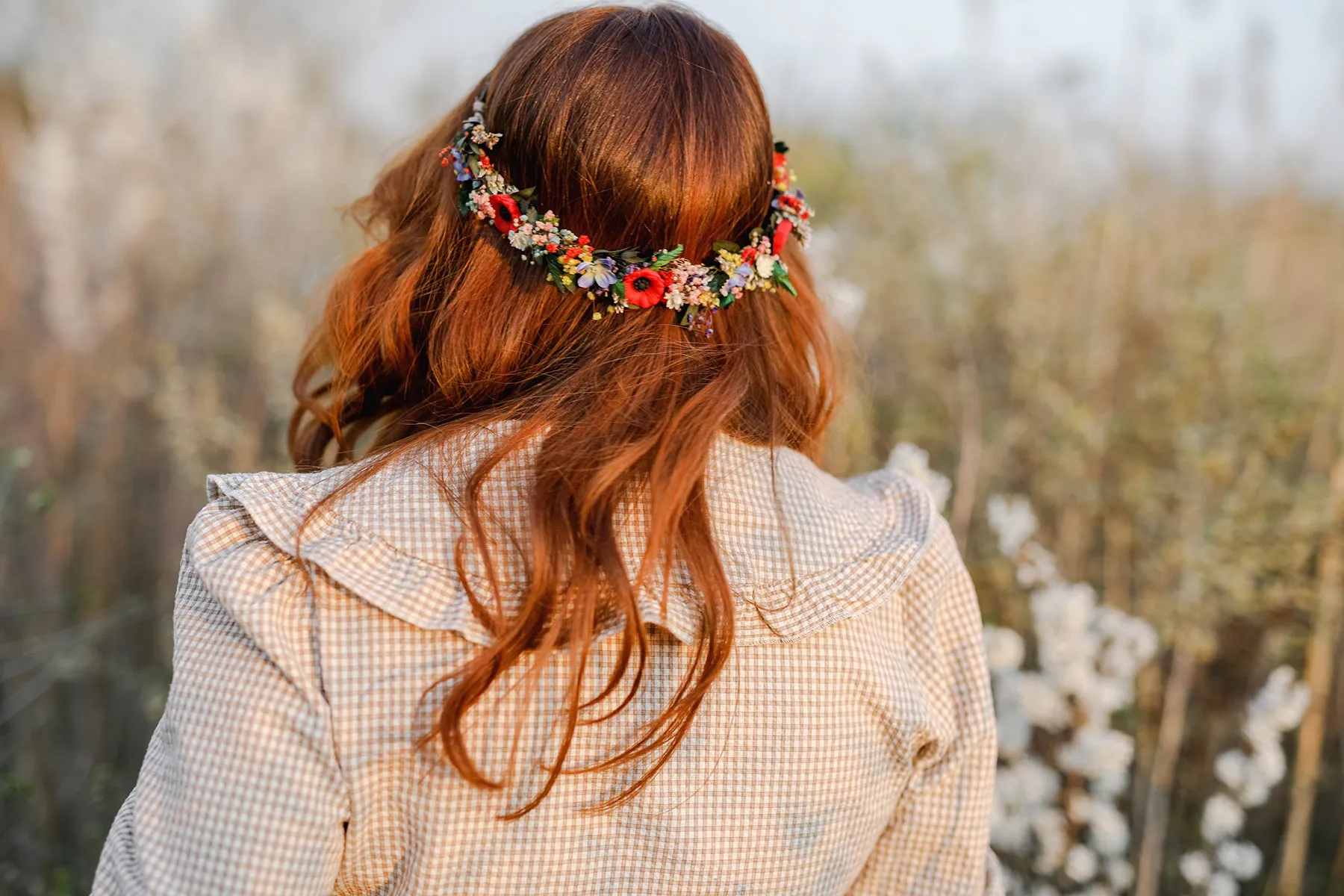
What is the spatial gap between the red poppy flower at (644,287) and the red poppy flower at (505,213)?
13 cm

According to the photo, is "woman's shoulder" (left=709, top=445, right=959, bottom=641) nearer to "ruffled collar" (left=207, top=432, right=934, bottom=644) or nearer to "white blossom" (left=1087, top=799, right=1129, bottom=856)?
"ruffled collar" (left=207, top=432, right=934, bottom=644)

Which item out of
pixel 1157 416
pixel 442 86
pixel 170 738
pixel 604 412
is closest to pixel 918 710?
pixel 604 412

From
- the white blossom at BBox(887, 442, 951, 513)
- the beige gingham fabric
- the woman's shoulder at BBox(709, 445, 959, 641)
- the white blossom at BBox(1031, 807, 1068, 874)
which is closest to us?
the beige gingham fabric

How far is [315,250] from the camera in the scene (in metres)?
3.40

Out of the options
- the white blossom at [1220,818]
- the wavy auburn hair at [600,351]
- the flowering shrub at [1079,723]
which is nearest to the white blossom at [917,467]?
the flowering shrub at [1079,723]

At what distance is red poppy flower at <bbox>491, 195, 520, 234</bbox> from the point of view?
0.96 meters

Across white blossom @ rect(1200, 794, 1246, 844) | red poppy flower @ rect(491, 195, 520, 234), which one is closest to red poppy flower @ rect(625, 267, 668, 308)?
red poppy flower @ rect(491, 195, 520, 234)

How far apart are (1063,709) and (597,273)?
1.29m

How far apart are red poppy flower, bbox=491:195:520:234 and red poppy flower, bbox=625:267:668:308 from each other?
5.0 inches

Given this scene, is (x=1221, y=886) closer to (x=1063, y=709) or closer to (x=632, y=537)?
(x=1063, y=709)

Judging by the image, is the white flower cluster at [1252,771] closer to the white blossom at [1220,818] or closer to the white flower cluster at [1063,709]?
the white blossom at [1220,818]

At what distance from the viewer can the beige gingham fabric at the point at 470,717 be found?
806 millimetres

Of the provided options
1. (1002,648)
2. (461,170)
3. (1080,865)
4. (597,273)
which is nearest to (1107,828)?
(1080,865)

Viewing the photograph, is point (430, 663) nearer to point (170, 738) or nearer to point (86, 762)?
point (170, 738)
